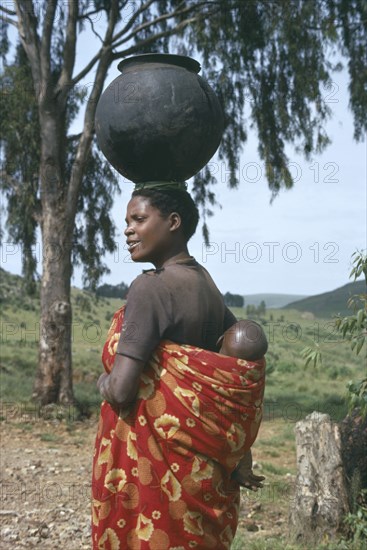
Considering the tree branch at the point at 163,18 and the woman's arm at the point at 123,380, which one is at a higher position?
the tree branch at the point at 163,18

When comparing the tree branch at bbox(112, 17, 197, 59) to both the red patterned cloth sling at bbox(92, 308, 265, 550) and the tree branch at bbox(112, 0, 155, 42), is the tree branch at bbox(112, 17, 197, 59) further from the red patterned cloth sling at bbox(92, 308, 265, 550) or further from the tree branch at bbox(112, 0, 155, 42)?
the red patterned cloth sling at bbox(92, 308, 265, 550)

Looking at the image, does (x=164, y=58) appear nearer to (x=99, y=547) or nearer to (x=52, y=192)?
(x=99, y=547)

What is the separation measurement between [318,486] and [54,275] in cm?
563

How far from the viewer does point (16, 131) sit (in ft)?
35.6

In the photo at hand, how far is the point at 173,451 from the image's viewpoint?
249 centimetres

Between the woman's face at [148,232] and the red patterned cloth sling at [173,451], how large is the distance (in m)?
0.39

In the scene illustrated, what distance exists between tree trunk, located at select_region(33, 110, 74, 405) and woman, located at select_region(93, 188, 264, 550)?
23.7 ft

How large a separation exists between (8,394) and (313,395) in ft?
20.1

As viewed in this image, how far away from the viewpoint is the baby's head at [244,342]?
8.51 feet

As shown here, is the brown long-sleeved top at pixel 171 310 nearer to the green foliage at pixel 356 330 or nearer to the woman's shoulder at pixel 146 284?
the woman's shoulder at pixel 146 284

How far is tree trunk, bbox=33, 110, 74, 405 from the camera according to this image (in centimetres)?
970

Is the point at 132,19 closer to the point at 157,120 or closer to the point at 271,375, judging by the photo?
the point at 157,120

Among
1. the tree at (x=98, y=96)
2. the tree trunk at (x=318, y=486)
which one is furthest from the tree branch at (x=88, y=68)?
the tree trunk at (x=318, y=486)

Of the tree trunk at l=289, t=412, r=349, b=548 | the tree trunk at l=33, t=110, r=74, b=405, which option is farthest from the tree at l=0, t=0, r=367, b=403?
the tree trunk at l=289, t=412, r=349, b=548
